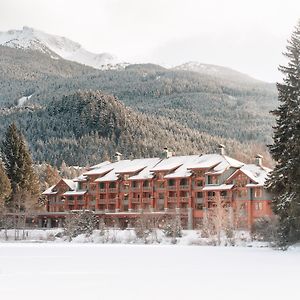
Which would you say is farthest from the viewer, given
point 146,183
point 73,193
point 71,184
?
point 71,184

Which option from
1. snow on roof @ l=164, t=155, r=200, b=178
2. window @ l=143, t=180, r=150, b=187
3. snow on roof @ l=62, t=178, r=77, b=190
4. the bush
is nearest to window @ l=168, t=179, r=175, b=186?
snow on roof @ l=164, t=155, r=200, b=178

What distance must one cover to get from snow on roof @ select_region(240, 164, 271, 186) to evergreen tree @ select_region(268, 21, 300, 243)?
34562 mm

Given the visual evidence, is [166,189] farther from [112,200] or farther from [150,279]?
[150,279]

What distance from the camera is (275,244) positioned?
54875 millimetres

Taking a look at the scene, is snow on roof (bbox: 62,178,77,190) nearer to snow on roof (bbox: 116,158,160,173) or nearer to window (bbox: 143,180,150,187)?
snow on roof (bbox: 116,158,160,173)

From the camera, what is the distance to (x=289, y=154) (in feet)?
166

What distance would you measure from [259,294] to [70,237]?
60.2m

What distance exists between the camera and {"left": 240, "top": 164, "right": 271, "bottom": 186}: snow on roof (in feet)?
286

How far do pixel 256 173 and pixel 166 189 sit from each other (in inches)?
638

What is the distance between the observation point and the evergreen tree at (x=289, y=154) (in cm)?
4953

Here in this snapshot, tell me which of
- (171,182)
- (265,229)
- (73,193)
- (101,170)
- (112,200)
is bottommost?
(265,229)

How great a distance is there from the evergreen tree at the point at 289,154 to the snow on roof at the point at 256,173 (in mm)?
34562

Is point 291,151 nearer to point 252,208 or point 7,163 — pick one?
point 252,208

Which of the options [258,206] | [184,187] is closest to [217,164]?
[184,187]
